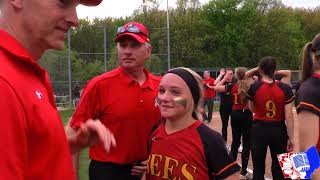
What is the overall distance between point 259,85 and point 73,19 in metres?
6.29

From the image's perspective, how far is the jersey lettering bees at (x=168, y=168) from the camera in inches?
126

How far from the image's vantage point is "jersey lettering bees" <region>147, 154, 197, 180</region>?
10.5ft

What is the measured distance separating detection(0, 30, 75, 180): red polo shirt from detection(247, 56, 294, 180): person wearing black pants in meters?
6.20

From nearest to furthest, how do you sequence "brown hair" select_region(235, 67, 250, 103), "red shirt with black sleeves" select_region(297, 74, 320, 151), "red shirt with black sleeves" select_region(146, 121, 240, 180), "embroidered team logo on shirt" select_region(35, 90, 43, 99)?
"embroidered team logo on shirt" select_region(35, 90, 43, 99)
"red shirt with black sleeves" select_region(146, 121, 240, 180)
"red shirt with black sleeves" select_region(297, 74, 320, 151)
"brown hair" select_region(235, 67, 250, 103)

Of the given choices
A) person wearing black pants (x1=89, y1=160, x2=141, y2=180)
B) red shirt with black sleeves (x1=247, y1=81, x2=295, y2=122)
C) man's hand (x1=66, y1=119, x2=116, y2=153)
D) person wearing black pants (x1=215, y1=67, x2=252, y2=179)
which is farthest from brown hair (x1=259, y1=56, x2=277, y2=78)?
man's hand (x1=66, y1=119, x2=116, y2=153)

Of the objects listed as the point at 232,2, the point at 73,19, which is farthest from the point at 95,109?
the point at 232,2

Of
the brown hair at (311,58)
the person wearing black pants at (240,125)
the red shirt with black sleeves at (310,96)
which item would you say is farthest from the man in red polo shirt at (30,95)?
the person wearing black pants at (240,125)

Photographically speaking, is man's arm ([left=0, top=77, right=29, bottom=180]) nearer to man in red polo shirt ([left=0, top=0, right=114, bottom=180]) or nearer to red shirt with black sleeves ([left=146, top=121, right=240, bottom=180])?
man in red polo shirt ([left=0, top=0, right=114, bottom=180])

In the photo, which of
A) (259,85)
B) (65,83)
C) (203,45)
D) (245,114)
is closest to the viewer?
(259,85)

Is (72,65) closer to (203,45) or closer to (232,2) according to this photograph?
(203,45)

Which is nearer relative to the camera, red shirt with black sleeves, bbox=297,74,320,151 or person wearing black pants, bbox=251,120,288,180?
A: red shirt with black sleeves, bbox=297,74,320,151

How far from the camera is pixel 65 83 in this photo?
2541cm

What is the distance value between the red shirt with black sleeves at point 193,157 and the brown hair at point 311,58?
108 centimetres

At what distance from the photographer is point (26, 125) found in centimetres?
147
